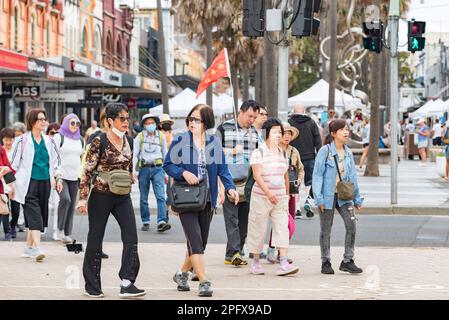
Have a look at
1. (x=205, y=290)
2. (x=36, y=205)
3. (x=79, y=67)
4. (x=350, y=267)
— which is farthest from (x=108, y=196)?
(x=79, y=67)

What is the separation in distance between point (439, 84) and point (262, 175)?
108m

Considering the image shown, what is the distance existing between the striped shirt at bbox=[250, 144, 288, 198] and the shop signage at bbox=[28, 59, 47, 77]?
Result: 71.7ft

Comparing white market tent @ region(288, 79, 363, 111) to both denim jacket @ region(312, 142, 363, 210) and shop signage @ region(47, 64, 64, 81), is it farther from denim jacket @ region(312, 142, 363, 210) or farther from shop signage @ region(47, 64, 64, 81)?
denim jacket @ region(312, 142, 363, 210)

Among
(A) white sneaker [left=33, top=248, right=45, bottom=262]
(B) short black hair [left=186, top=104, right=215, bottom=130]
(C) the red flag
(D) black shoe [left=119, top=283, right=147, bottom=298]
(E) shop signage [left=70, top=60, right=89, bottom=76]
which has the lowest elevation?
(A) white sneaker [left=33, top=248, right=45, bottom=262]

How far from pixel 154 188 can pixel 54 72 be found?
66.3 feet

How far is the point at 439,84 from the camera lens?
117 metres

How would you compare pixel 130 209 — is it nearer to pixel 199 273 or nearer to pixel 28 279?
pixel 199 273

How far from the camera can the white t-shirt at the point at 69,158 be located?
46.8ft

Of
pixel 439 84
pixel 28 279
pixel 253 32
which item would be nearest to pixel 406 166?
pixel 253 32

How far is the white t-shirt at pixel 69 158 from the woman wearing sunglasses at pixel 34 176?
0.67m

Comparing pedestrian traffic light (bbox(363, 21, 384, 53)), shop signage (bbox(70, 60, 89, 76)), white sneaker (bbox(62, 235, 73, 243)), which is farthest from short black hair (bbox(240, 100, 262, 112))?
shop signage (bbox(70, 60, 89, 76))

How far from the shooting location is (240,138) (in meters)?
12.5

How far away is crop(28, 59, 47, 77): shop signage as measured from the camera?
1286 inches
